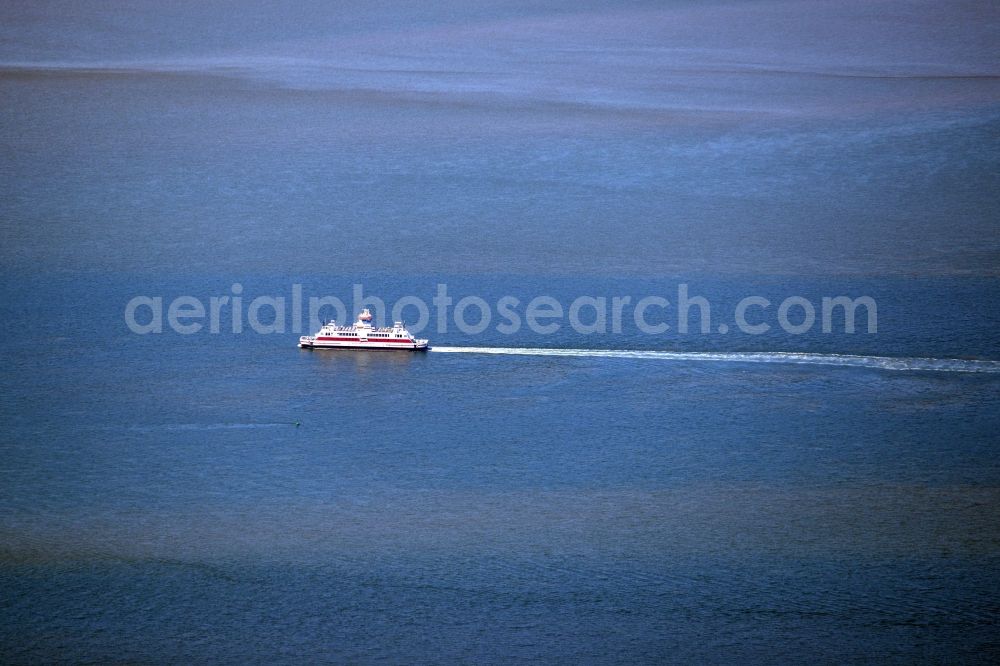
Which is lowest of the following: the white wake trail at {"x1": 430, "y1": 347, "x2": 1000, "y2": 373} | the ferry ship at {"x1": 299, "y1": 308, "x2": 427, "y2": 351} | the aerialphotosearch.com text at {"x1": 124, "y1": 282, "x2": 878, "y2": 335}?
the white wake trail at {"x1": 430, "y1": 347, "x2": 1000, "y2": 373}

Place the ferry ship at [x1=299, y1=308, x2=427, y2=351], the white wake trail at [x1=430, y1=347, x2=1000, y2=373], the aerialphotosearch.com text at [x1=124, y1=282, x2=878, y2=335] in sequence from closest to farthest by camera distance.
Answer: the white wake trail at [x1=430, y1=347, x2=1000, y2=373]
the ferry ship at [x1=299, y1=308, x2=427, y2=351]
the aerialphotosearch.com text at [x1=124, y1=282, x2=878, y2=335]

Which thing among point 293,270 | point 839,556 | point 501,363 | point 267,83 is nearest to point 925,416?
point 839,556

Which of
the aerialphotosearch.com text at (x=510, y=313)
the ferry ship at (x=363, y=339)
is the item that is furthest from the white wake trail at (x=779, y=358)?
the aerialphotosearch.com text at (x=510, y=313)

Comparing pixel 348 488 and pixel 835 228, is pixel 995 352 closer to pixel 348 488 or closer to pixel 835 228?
pixel 835 228

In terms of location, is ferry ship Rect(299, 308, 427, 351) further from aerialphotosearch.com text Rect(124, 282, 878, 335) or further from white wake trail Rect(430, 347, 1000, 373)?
aerialphotosearch.com text Rect(124, 282, 878, 335)

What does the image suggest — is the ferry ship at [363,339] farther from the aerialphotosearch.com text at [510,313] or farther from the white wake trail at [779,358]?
the aerialphotosearch.com text at [510,313]

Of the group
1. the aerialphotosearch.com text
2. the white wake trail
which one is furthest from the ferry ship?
the aerialphotosearch.com text
